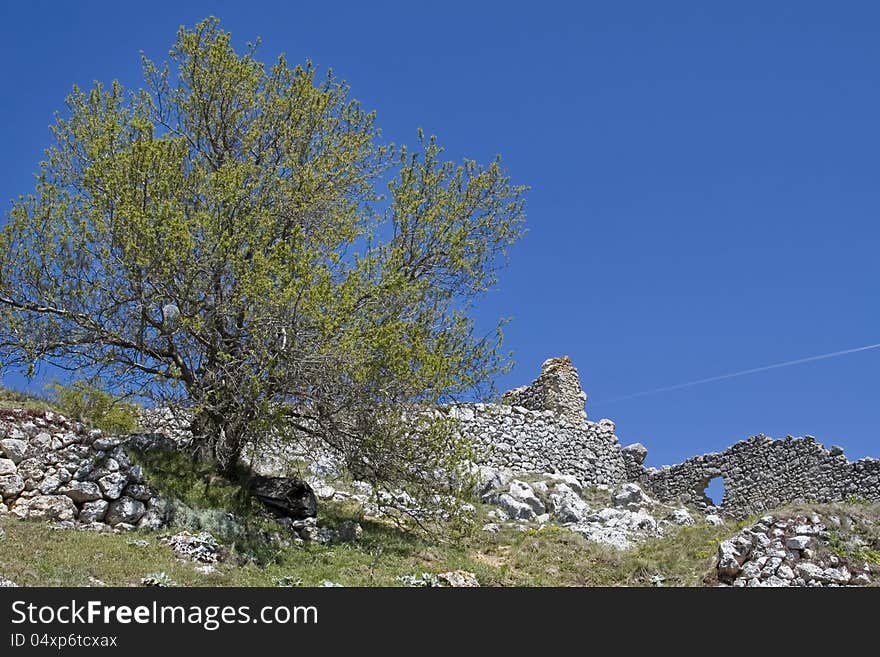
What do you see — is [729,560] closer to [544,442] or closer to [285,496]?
[285,496]

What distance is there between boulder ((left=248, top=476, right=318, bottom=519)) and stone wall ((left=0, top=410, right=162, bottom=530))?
7.88ft

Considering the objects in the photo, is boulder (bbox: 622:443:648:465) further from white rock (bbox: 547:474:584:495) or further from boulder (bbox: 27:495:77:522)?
boulder (bbox: 27:495:77:522)

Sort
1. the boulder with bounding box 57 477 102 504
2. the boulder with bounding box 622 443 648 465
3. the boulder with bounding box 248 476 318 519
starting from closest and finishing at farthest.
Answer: the boulder with bounding box 57 477 102 504 < the boulder with bounding box 248 476 318 519 < the boulder with bounding box 622 443 648 465

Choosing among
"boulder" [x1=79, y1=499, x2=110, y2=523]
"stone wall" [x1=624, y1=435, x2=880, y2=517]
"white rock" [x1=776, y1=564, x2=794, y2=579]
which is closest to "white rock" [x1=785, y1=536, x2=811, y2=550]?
"white rock" [x1=776, y1=564, x2=794, y2=579]

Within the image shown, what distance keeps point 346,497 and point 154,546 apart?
21.3 ft

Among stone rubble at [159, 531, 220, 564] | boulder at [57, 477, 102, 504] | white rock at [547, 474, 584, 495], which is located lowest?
stone rubble at [159, 531, 220, 564]

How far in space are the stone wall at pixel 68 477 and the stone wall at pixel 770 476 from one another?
16.3 metres

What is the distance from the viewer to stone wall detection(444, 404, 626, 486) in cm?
2459

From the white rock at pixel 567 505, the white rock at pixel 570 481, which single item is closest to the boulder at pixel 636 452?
the white rock at pixel 570 481

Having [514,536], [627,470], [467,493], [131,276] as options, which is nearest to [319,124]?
[131,276]

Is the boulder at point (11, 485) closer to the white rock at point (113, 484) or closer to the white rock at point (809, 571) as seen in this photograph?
the white rock at point (113, 484)

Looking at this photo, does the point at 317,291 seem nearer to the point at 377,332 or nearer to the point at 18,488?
the point at 377,332

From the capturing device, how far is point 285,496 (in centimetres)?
1598

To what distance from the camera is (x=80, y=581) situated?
10547mm
